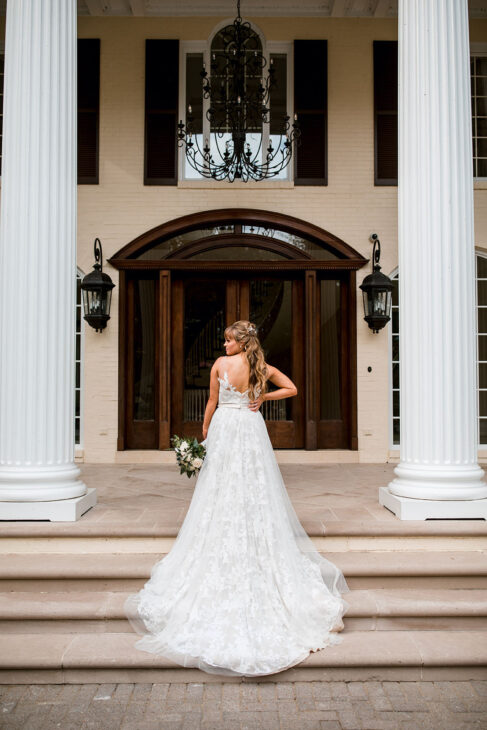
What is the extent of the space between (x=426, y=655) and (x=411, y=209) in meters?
3.32

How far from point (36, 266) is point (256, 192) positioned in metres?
4.25

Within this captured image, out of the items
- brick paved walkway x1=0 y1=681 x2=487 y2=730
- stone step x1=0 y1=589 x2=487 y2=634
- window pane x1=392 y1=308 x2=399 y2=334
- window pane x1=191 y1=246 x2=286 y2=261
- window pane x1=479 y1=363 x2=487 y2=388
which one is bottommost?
brick paved walkway x1=0 y1=681 x2=487 y2=730

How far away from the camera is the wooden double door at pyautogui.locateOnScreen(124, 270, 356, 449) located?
788 centimetres

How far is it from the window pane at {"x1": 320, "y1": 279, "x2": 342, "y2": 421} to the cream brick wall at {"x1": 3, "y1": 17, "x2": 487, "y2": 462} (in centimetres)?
33

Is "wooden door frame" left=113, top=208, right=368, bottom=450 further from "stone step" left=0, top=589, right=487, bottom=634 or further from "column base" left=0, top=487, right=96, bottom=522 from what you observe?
"stone step" left=0, top=589, right=487, bottom=634

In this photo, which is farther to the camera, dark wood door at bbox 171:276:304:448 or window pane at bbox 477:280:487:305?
window pane at bbox 477:280:487:305

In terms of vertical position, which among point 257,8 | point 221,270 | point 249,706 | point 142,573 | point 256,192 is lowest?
point 249,706

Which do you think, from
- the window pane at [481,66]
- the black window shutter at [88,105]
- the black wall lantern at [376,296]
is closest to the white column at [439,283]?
the black wall lantern at [376,296]

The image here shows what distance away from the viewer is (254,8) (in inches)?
311

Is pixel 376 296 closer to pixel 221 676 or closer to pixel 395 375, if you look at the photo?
pixel 395 375

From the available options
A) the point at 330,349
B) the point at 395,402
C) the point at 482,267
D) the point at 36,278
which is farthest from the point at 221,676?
the point at 482,267

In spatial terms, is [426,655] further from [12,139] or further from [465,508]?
[12,139]

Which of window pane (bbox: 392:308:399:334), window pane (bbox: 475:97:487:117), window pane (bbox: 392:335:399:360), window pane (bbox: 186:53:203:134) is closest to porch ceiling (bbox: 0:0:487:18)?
window pane (bbox: 186:53:203:134)

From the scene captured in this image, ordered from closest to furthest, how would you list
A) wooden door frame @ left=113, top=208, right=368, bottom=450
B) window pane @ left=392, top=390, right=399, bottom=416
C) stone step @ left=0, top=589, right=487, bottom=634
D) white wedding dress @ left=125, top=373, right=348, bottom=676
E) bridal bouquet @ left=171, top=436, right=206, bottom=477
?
white wedding dress @ left=125, top=373, right=348, bottom=676 → stone step @ left=0, top=589, right=487, bottom=634 → bridal bouquet @ left=171, top=436, right=206, bottom=477 → wooden door frame @ left=113, top=208, right=368, bottom=450 → window pane @ left=392, top=390, right=399, bottom=416
